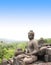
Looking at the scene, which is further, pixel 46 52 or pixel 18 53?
pixel 18 53

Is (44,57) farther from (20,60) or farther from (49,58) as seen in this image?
(20,60)

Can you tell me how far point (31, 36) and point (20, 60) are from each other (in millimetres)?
954

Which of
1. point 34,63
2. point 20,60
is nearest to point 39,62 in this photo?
point 34,63

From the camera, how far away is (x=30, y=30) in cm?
704

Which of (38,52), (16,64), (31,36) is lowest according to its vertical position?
(16,64)

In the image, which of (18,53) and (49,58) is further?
(18,53)

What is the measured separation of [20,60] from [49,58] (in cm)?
112

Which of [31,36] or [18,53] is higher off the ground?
[31,36]

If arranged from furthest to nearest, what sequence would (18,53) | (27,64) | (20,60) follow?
(18,53) < (20,60) < (27,64)

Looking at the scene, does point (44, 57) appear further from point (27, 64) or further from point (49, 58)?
point (27, 64)

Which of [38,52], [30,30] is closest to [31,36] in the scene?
[30,30]

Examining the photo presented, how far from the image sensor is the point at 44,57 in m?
6.45

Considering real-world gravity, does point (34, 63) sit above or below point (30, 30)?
below

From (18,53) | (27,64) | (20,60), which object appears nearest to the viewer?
(27,64)
